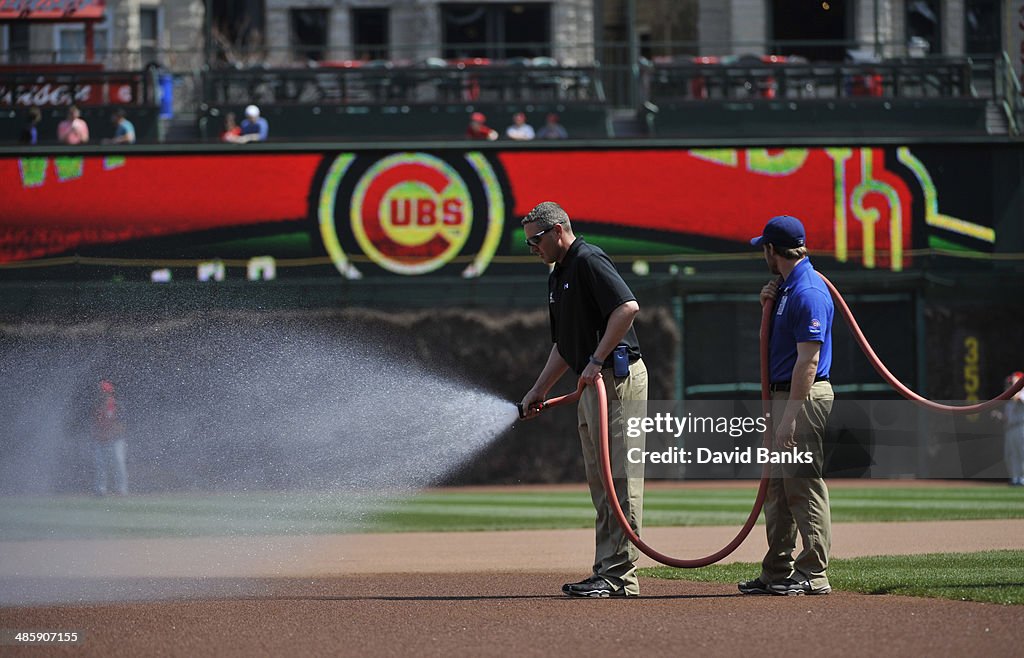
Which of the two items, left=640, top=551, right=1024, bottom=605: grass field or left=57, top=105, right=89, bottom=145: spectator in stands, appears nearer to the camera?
left=640, top=551, right=1024, bottom=605: grass field

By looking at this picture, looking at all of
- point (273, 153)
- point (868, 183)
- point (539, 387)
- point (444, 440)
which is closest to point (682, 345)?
point (868, 183)

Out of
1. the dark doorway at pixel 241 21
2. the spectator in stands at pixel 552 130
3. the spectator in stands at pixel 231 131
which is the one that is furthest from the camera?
the dark doorway at pixel 241 21

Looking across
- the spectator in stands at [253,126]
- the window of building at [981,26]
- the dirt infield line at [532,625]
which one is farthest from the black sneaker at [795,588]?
the window of building at [981,26]

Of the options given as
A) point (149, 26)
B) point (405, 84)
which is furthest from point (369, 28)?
point (405, 84)

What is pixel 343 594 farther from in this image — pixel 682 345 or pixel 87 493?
pixel 682 345

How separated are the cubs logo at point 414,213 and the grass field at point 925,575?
42.9 ft

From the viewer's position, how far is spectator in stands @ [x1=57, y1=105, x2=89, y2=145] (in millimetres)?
23328

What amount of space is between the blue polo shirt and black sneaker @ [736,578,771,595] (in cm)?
119

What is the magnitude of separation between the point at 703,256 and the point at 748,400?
2.48 m

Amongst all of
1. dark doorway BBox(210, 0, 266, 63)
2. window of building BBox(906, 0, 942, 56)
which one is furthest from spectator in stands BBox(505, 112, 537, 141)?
window of building BBox(906, 0, 942, 56)

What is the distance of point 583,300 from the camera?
26.9ft

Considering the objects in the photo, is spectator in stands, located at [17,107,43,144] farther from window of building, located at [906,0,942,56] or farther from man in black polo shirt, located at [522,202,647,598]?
window of building, located at [906,0,942,56]

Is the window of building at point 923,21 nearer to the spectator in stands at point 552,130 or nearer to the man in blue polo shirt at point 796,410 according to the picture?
the spectator in stands at point 552,130

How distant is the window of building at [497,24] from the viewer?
32062mm
